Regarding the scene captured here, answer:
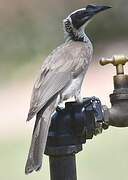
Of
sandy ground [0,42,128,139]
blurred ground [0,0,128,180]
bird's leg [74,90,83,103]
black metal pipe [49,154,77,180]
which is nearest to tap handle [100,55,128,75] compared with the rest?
bird's leg [74,90,83,103]

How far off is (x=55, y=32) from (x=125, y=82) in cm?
452

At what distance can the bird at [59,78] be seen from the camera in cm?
140

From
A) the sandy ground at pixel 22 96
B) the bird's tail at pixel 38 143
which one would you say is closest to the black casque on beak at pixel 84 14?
the bird's tail at pixel 38 143

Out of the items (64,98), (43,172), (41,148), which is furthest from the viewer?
(43,172)

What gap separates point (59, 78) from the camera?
158cm

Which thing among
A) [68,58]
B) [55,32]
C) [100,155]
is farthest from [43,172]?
[55,32]

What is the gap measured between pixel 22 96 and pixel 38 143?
129 inches

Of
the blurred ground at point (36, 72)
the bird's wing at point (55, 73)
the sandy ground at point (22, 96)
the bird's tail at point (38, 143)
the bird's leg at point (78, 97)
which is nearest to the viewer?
the bird's tail at point (38, 143)

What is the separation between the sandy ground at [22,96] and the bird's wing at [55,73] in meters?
2.04

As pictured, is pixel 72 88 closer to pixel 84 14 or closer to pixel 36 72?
pixel 84 14

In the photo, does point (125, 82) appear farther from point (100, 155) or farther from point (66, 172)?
point (100, 155)

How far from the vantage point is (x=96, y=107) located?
58.6 inches

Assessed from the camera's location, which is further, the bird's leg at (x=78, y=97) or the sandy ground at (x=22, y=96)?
the sandy ground at (x=22, y=96)

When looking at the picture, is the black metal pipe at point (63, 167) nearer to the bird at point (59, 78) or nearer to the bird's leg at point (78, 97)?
the bird at point (59, 78)
